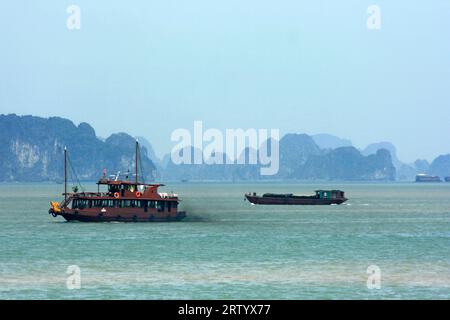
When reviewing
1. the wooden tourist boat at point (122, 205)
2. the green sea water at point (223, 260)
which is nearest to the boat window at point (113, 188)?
the wooden tourist boat at point (122, 205)

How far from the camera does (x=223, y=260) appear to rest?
7556 cm

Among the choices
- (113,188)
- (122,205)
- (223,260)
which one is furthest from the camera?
(122,205)

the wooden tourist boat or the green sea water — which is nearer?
the green sea water

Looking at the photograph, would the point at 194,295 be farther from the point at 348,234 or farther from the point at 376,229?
the point at 376,229

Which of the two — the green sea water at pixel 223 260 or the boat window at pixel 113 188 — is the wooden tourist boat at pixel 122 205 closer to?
the boat window at pixel 113 188

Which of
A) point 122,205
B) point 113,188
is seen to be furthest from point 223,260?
point 122,205

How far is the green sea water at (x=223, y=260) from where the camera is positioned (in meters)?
57.5

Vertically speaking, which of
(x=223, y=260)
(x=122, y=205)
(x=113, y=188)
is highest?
(x=113, y=188)

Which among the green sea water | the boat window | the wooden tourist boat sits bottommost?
the green sea water

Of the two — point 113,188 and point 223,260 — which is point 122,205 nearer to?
point 113,188

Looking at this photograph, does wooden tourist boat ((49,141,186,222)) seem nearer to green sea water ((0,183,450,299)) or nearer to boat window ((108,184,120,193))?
boat window ((108,184,120,193))

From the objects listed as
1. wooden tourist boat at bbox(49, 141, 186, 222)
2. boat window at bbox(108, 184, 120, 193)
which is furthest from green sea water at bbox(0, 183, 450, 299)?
boat window at bbox(108, 184, 120, 193)

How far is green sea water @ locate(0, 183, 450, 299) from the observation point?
57500 millimetres
